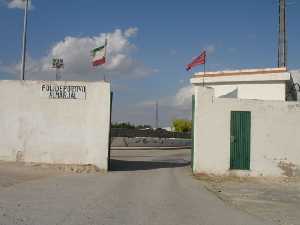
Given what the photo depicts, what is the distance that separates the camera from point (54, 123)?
18344 millimetres

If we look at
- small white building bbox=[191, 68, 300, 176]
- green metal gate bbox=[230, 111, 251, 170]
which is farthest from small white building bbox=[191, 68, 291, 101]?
green metal gate bbox=[230, 111, 251, 170]

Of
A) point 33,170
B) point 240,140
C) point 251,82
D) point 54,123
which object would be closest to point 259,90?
point 251,82

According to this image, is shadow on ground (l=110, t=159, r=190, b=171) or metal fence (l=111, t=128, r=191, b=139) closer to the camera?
shadow on ground (l=110, t=159, r=190, b=171)

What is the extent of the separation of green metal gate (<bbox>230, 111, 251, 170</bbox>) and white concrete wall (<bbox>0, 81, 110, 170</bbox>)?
15.7 ft

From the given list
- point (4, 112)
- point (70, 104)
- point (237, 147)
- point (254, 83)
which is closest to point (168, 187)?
point (237, 147)

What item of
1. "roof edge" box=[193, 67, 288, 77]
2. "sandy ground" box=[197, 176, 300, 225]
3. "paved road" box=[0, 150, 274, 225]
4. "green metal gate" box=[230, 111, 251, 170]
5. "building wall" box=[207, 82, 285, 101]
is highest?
"roof edge" box=[193, 67, 288, 77]

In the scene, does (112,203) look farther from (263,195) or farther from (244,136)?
(244,136)

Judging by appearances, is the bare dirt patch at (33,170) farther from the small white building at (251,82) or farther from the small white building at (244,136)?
the small white building at (251,82)

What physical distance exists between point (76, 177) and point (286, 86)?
12279 millimetres

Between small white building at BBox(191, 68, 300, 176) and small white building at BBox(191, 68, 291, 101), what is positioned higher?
small white building at BBox(191, 68, 291, 101)

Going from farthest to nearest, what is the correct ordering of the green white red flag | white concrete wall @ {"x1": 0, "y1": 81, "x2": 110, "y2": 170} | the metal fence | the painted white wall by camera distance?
the metal fence → the painted white wall → the green white red flag → white concrete wall @ {"x1": 0, "y1": 81, "x2": 110, "y2": 170}

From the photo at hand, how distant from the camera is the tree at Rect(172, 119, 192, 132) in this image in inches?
3614

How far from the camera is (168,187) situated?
14305 mm

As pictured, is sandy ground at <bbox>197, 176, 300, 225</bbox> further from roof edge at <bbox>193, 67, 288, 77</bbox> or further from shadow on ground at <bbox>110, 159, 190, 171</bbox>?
roof edge at <bbox>193, 67, 288, 77</bbox>
